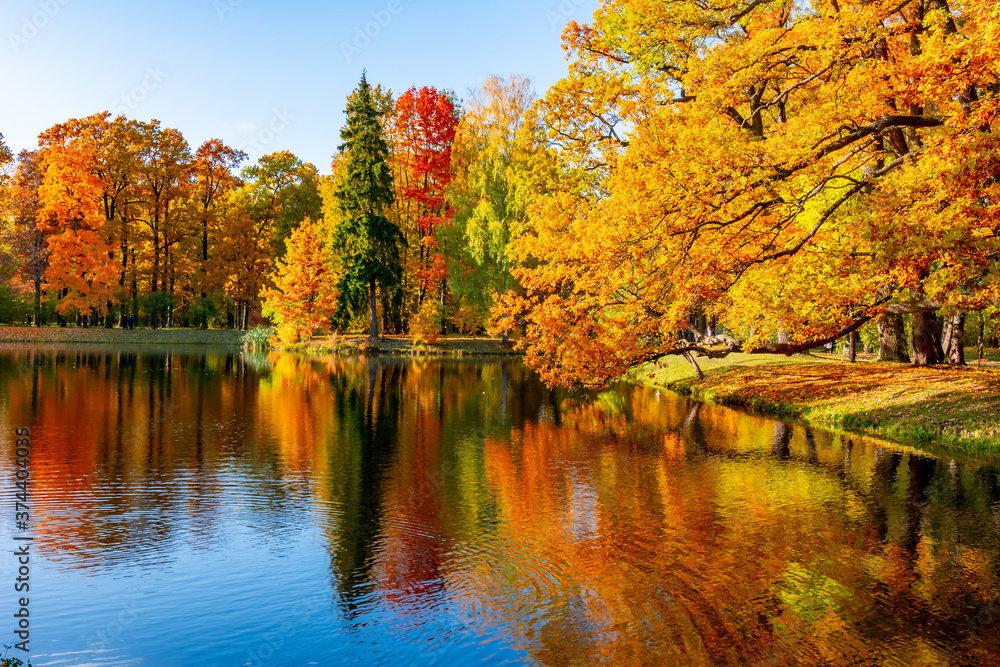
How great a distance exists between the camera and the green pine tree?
4706 cm

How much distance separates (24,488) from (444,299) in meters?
45.0

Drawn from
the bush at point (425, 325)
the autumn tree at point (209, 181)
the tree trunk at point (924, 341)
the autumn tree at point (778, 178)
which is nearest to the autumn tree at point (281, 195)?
the autumn tree at point (209, 181)

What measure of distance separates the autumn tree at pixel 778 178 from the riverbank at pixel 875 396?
195 centimetres

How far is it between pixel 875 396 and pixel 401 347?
111 ft

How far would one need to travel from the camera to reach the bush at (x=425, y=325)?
47781 mm

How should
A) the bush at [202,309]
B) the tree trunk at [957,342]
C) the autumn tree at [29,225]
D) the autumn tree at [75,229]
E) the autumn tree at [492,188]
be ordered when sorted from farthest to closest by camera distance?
the bush at [202,309], the autumn tree at [29,225], the autumn tree at [75,229], the autumn tree at [492,188], the tree trunk at [957,342]

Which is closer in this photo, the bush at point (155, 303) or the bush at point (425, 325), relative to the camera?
the bush at point (425, 325)

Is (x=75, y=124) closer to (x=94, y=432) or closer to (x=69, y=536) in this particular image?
(x=94, y=432)

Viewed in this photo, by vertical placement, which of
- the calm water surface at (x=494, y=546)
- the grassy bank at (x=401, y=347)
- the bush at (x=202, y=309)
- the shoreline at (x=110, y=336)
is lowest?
the calm water surface at (x=494, y=546)

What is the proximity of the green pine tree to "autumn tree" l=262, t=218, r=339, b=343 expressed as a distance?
171 cm

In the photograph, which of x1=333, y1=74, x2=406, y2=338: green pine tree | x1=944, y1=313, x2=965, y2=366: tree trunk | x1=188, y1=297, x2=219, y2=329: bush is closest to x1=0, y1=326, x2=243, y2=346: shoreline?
x1=188, y1=297, x2=219, y2=329: bush

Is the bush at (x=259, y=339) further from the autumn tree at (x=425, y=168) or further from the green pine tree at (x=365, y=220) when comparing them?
the autumn tree at (x=425, y=168)

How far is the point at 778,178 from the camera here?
15266 millimetres

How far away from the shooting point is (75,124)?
54344 mm
